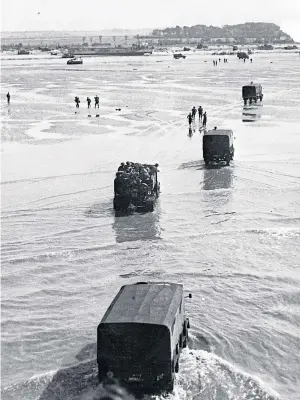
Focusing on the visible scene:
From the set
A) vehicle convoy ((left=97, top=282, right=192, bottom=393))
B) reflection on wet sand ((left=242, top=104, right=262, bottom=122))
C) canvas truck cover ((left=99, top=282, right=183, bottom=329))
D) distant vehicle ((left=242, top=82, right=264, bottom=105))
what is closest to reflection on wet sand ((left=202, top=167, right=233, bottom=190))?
canvas truck cover ((left=99, top=282, right=183, bottom=329))

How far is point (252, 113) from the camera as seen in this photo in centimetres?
5566

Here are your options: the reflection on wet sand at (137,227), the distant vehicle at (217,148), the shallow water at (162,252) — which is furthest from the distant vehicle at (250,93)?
the reflection on wet sand at (137,227)

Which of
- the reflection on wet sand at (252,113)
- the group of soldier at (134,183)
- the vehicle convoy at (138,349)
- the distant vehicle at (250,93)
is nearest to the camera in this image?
the vehicle convoy at (138,349)

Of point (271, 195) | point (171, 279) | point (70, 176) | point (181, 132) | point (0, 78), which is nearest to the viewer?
point (171, 279)

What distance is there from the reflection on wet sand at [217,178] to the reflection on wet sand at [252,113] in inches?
742

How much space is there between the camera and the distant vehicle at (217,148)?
33719mm

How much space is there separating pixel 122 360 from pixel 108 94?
2454 inches

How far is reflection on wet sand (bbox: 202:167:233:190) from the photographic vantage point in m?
30.0

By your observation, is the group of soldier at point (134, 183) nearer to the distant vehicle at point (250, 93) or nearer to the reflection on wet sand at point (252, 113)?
the reflection on wet sand at point (252, 113)

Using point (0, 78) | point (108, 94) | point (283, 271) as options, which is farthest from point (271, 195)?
point (0, 78)

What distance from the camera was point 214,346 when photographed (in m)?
15.4

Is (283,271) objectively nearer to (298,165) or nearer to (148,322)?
(148,322)

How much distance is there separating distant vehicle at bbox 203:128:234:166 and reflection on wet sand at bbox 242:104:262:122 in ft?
58.0

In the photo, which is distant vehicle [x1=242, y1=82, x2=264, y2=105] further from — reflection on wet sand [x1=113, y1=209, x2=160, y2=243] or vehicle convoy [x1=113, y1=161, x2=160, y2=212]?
reflection on wet sand [x1=113, y1=209, x2=160, y2=243]
